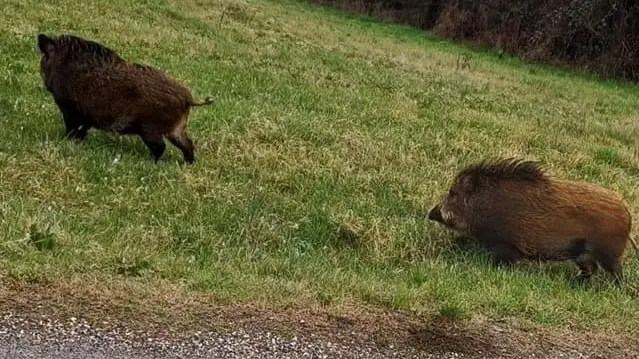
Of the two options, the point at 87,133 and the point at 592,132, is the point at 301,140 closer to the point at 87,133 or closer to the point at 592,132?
the point at 87,133

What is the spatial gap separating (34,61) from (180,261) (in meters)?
5.79

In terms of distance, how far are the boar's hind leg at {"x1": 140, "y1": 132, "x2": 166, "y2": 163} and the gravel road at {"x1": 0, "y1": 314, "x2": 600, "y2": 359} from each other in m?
3.54

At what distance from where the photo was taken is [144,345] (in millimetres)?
4312

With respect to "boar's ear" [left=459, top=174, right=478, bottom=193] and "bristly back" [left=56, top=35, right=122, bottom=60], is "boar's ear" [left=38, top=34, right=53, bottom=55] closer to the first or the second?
"bristly back" [left=56, top=35, right=122, bottom=60]

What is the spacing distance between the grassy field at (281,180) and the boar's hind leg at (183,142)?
0.13 metres

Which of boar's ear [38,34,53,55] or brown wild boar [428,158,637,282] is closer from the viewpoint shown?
brown wild boar [428,158,637,282]

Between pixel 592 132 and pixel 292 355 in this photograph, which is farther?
pixel 592 132

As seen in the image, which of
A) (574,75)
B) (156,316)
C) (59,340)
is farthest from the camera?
(574,75)

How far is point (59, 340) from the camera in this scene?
4207mm

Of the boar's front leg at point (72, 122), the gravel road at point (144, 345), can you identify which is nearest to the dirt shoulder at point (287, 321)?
the gravel road at point (144, 345)

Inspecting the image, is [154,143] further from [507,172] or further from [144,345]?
[144,345]

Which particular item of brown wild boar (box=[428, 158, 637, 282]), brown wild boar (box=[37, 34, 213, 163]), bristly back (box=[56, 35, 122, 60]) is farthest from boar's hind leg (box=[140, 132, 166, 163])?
brown wild boar (box=[428, 158, 637, 282])

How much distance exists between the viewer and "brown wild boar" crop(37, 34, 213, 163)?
764 centimetres

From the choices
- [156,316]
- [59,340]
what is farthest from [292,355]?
[59,340]
